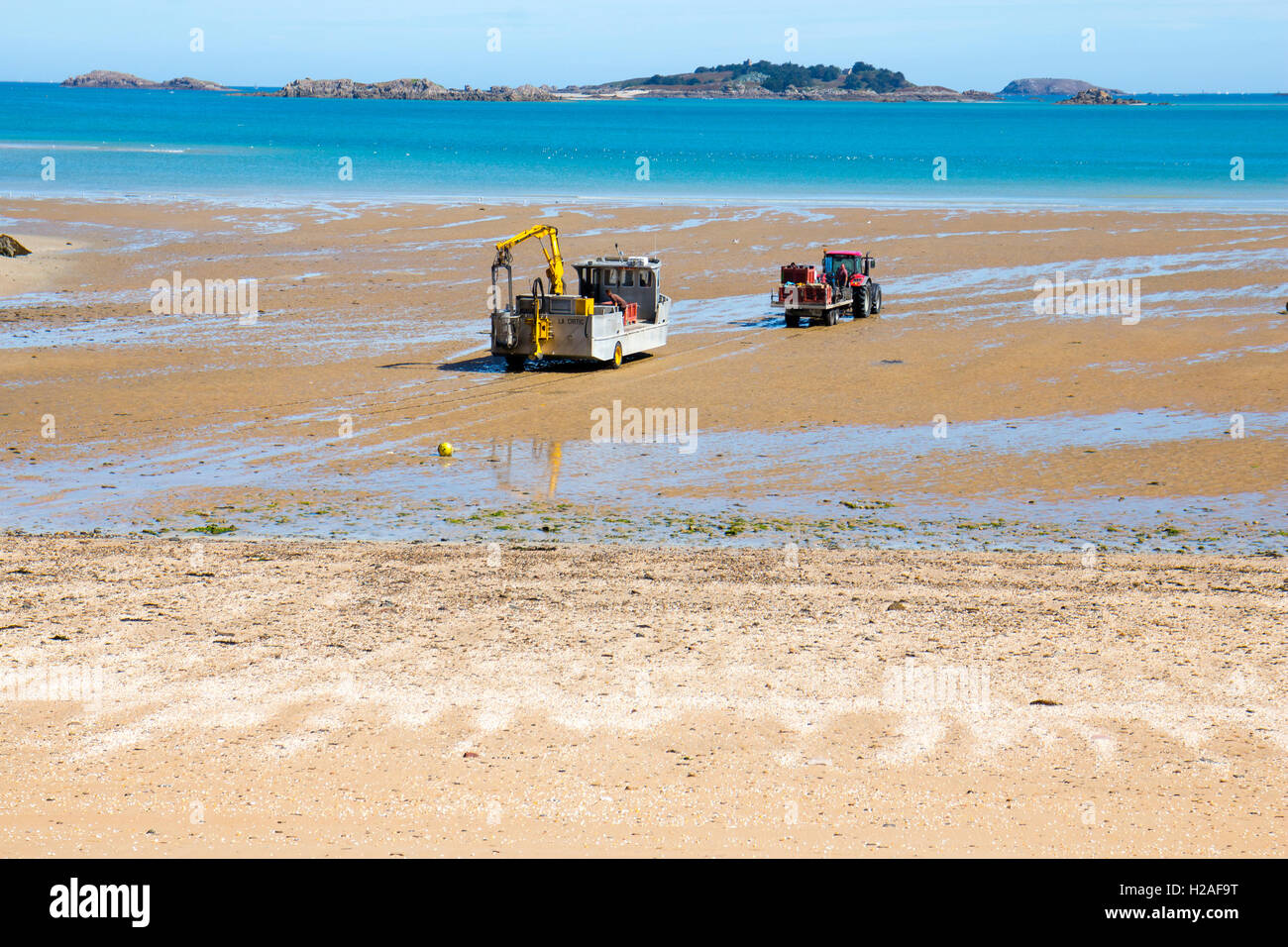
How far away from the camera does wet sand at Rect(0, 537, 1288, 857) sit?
29.6 feet

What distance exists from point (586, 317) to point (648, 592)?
15.0 meters

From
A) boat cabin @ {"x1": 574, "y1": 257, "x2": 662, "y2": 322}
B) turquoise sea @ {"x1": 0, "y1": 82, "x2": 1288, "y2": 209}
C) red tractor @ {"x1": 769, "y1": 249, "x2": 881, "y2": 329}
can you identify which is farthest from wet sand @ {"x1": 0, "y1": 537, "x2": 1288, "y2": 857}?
turquoise sea @ {"x1": 0, "y1": 82, "x2": 1288, "y2": 209}

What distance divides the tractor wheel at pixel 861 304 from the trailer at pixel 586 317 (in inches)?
272

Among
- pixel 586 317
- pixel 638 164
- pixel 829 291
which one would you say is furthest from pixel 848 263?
pixel 638 164

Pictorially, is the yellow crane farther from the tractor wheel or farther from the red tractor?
the tractor wheel

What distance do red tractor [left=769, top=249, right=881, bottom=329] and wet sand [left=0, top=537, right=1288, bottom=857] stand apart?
19.6 metres

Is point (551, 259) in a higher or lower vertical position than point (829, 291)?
higher

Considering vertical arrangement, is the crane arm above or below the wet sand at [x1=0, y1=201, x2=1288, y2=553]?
above

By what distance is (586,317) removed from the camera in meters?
28.6

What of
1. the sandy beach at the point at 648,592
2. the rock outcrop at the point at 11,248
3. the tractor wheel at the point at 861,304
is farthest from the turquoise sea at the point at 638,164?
the sandy beach at the point at 648,592

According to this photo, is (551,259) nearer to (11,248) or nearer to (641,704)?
(641,704)

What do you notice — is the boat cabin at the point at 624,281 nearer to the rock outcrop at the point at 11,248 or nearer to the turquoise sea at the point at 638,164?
the rock outcrop at the point at 11,248

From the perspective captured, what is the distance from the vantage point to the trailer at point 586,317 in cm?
2841

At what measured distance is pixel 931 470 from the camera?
20.7 metres
